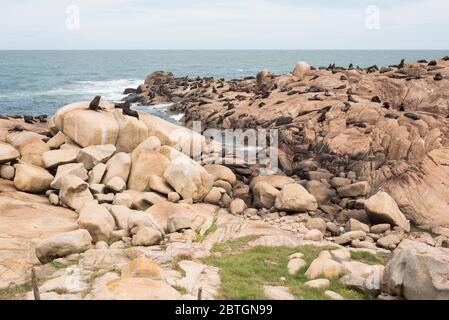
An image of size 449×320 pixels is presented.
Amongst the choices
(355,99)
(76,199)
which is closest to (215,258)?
(76,199)

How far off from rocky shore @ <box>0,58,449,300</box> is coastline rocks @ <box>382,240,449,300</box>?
0.03m

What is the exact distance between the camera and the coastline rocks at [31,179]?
19.8 m

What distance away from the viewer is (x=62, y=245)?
13125 millimetres

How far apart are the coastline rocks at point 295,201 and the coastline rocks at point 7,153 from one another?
13.7 meters

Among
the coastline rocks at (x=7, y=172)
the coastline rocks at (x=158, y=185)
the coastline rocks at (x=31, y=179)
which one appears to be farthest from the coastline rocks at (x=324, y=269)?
the coastline rocks at (x=7, y=172)

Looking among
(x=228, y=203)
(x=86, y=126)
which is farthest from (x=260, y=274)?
(x=86, y=126)

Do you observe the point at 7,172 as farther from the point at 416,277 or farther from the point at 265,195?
the point at 416,277

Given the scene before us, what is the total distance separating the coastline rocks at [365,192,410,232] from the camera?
66.0ft

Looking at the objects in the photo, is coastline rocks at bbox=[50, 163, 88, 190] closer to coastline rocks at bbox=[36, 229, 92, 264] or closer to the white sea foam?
coastline rocks at bbox=[36, 229, 92, 264]

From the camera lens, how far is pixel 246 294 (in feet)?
34.9

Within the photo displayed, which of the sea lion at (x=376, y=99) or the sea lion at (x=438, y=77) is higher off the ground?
the sea lion at (x=438, y=77)

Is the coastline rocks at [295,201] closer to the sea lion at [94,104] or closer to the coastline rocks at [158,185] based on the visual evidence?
the coastline rocks at [158,185]

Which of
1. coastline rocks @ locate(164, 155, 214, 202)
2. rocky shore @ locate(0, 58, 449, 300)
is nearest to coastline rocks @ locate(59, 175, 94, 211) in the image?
rocky shore @ locate(0, 58, 449, 300)
